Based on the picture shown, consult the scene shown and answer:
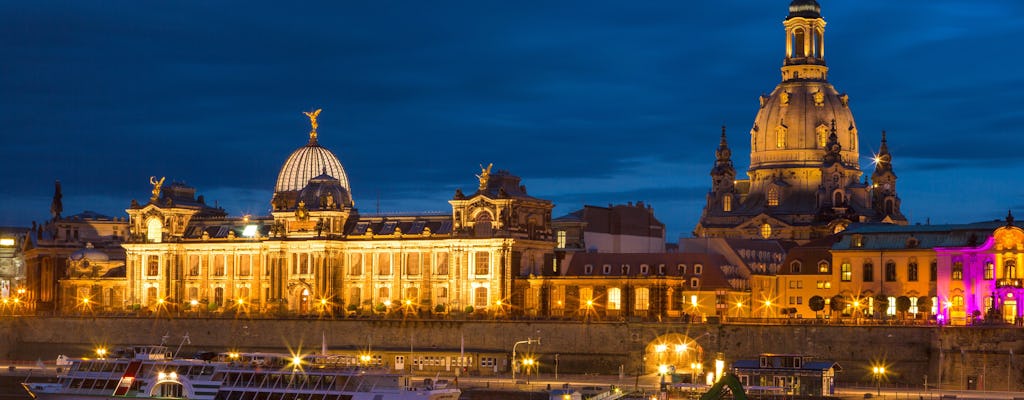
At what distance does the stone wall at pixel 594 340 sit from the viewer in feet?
382

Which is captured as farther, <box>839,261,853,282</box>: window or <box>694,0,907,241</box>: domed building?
<box>694,0,907,241</box>: domed building

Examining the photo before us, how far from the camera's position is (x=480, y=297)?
145250 millimetres

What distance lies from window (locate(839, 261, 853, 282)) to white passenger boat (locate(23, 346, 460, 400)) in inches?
1829

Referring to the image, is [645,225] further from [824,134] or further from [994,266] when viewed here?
[994,266]

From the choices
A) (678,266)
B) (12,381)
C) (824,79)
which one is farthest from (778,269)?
(12,381)

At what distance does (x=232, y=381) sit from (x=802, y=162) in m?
106

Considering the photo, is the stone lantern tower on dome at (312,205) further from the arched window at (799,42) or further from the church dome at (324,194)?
the arched window at (799,42)

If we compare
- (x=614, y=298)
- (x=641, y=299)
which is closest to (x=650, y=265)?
(x=641, y=299)

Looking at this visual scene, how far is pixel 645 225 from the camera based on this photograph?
174 meters

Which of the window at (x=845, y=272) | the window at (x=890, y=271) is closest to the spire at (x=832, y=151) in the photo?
the window at (x=845, y=272)

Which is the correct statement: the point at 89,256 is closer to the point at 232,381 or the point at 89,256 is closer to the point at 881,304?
the point at 232,381

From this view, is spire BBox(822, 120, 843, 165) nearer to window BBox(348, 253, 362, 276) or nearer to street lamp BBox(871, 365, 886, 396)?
window BBox(348, 253, 362, 276)

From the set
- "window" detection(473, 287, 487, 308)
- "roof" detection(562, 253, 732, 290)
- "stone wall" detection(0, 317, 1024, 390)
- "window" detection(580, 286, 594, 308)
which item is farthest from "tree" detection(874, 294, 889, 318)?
"window" detection(473, 287, 487, 308)

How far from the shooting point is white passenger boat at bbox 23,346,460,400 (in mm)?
96875
